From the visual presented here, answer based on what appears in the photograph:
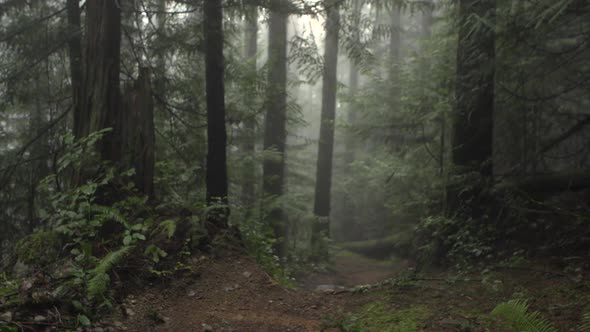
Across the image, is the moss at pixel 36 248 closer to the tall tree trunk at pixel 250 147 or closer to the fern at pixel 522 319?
the fern at pixel 522 319

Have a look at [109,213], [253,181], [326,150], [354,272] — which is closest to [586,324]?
[109,213]

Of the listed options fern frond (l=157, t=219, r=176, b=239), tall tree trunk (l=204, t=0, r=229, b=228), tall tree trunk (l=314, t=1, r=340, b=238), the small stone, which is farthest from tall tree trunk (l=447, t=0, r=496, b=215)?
tall tree trunk (l=314, t=1, r=340, b=238)

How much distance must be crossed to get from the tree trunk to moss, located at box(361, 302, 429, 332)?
3776mm

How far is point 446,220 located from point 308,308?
365 centimetres

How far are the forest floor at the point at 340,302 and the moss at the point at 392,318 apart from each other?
0.03ft

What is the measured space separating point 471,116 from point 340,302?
179 inches

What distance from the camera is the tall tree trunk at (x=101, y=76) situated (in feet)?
22.0

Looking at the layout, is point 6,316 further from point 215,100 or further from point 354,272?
point 354,272

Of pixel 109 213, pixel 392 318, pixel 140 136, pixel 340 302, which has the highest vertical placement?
pixel 140 136

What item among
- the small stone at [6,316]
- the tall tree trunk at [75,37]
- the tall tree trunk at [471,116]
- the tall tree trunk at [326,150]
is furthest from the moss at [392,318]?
the tall tree trunk at [326,150]

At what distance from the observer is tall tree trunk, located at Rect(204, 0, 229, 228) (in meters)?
7.84

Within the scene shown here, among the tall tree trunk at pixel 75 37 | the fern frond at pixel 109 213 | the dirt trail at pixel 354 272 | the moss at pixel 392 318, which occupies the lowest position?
the dirt trail at pixel 354 272

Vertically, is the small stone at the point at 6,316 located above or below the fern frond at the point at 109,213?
below

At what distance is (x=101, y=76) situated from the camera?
22.1 ft
